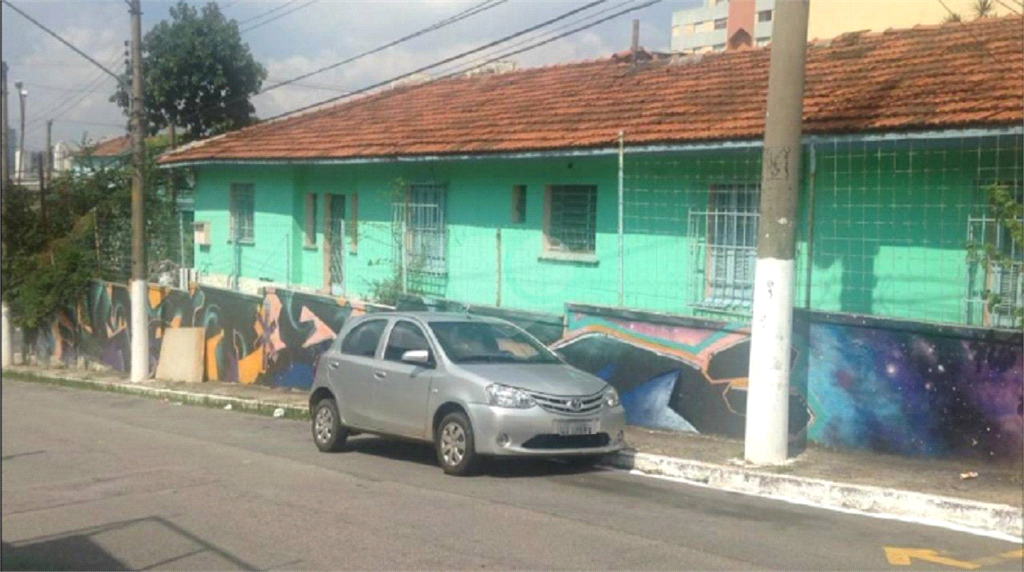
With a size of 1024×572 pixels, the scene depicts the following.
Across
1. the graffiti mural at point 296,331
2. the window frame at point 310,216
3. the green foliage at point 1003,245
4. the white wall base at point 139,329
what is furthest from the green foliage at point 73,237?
the green foliage at point 1003,245

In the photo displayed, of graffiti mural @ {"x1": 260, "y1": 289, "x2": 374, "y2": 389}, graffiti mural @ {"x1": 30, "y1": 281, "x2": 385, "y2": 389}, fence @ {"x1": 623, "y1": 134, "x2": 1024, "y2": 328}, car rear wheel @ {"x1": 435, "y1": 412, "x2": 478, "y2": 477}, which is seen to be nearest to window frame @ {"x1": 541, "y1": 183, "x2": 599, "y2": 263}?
fence @ {"x1": 623, "y1": 134, "x2": 1024, "y2": 328}

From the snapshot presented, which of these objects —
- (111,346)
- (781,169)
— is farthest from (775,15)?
(111,346)

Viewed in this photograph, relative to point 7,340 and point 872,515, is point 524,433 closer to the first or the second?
point 872,515

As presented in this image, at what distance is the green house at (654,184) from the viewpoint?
12.9 m

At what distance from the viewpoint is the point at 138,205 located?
23.7 metres

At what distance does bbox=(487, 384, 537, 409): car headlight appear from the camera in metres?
11.4

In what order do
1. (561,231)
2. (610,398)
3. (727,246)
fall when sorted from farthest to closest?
(561,231), (727,246), (610,398)

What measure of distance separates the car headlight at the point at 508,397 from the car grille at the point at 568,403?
0.25 feet

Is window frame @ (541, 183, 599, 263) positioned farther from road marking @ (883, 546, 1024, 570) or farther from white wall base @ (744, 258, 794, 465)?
road marking @ (883, 546, 1024, 570)

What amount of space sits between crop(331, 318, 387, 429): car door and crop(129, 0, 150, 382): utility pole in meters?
11.3

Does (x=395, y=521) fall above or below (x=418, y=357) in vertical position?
below

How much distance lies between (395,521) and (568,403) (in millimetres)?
2648

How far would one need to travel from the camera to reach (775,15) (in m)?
11.8

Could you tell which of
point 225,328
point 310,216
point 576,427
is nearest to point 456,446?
point 576,427
